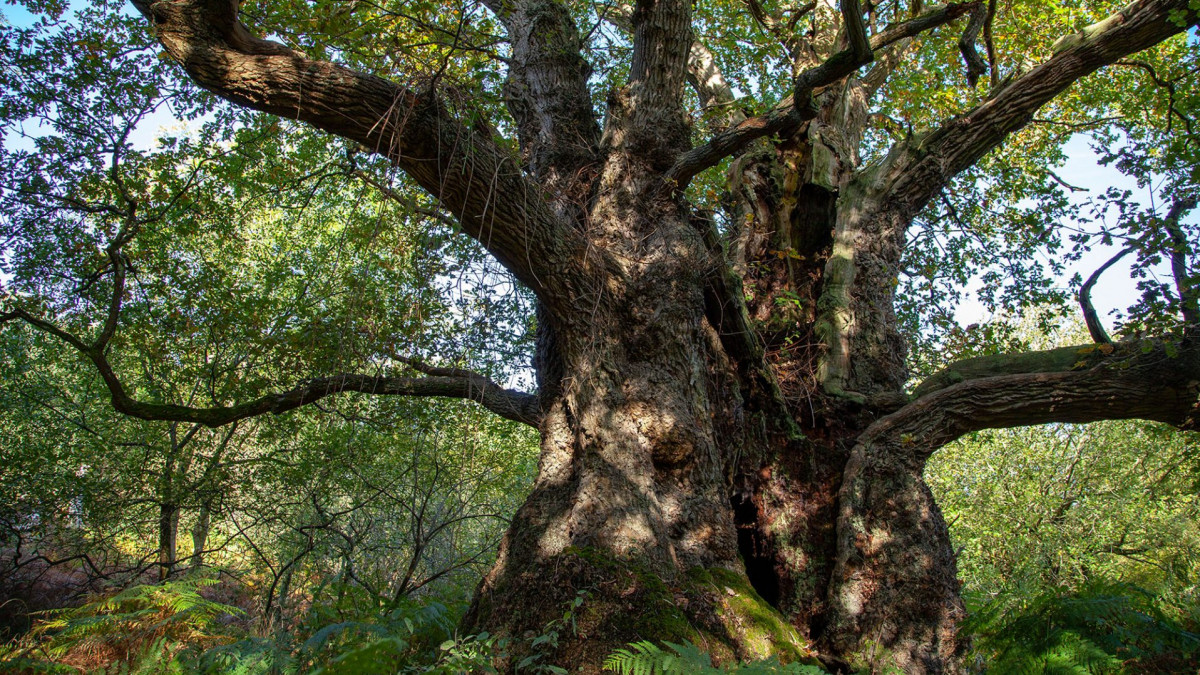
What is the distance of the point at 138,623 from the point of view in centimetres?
319

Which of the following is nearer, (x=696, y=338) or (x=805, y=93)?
(x=805, y=93)

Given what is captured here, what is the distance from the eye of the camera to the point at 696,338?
499 centimetres

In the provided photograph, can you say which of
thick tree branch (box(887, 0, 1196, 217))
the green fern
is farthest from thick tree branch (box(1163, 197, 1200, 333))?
the green fern

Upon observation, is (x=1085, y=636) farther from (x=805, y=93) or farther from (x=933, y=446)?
(x=805, y=93)

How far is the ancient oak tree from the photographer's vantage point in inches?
136

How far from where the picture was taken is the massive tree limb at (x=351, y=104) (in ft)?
10.7

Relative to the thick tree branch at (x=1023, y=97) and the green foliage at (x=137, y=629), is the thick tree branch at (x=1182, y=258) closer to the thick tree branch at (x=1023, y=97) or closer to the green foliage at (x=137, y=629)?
the thick tree branch at (x=1023, y=97)

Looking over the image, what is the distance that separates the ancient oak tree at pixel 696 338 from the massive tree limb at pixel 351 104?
1 cm

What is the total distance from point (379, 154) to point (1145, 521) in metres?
16.4

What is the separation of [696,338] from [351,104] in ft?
9.53

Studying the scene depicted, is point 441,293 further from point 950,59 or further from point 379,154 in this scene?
point 950,59

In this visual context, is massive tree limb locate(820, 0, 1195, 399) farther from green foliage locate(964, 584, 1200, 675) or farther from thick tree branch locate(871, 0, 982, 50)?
green foliage locate(964, 584, 1200, 675)

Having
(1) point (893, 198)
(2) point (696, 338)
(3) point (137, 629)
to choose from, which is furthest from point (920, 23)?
(3) point (137, 629)

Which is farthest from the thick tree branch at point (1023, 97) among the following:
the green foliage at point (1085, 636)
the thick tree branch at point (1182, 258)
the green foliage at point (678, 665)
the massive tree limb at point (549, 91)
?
the green foliage at point (678, 665)
